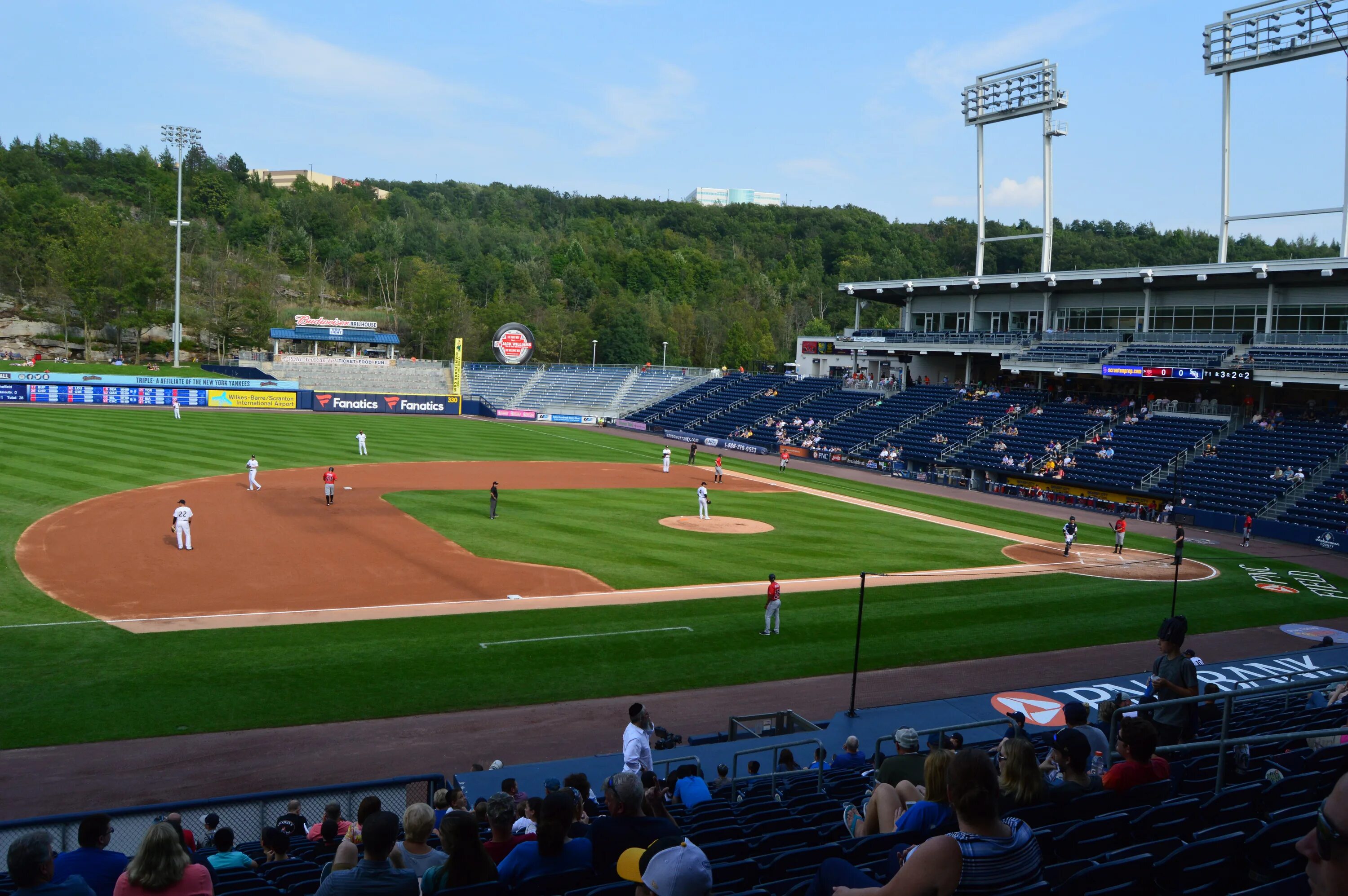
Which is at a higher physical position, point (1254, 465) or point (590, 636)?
point (1254, 465)

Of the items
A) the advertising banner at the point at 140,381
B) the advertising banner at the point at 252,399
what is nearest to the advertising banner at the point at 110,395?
the advertising banner at the point at 140,381

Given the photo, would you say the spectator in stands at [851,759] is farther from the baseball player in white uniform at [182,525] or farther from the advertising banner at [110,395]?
the advertising banner at [110,395]

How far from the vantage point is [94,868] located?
6090 millimetres

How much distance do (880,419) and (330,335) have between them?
5880 cm

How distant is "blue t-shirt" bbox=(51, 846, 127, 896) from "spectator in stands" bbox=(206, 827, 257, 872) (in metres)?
1.55

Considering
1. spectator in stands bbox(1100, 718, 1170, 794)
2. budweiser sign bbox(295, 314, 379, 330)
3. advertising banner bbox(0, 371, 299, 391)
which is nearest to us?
spectator in stands bbox(1100, 718, 1170, 794)

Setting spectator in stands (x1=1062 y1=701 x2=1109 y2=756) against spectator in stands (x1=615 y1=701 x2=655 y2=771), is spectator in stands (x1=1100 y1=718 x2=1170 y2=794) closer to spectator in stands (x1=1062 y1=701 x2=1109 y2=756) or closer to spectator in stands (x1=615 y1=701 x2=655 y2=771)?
spectator in stands (x1=1062 y1=701 x2=1109 y2=756)

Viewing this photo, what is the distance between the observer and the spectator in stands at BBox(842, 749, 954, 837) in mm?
5586

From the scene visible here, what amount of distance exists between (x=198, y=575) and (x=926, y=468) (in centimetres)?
4174

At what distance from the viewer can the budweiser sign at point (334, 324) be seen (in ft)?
301

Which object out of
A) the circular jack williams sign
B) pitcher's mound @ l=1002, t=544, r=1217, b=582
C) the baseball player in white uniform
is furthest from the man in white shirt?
the circular jack williams sign

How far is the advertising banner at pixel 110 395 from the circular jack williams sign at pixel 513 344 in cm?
2971

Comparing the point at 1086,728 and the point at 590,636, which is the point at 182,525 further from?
the point at 1086,728

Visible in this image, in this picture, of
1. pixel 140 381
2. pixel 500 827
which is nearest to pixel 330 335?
pixel 140 381
